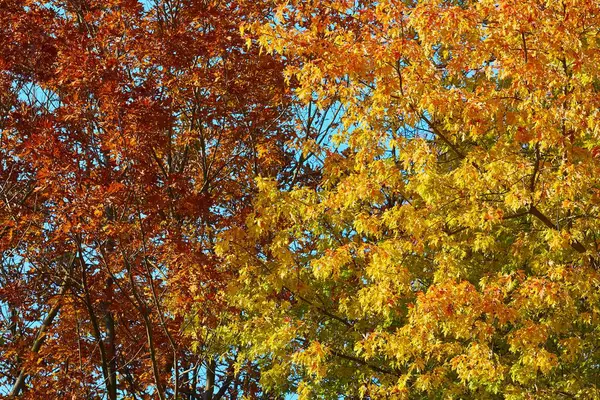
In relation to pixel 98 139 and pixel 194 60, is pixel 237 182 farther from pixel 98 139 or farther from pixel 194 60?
pixel 98 139

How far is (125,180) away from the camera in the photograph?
10516 millimetres

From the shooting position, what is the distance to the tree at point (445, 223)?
8.93 m

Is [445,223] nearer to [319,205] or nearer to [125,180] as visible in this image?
[319,205]

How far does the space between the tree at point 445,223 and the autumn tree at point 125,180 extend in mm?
1172

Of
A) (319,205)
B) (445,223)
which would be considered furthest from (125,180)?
(445,223)

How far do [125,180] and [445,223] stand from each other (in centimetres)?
416

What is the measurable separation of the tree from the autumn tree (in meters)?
1.17

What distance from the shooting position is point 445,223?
1027 centimetres

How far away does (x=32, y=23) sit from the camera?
12.2 m

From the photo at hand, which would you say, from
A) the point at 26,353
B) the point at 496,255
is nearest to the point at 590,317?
the point at 496,255

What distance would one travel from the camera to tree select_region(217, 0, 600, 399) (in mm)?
8930

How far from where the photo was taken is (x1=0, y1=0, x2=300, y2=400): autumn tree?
1033 cm

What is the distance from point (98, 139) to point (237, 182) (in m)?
3.80

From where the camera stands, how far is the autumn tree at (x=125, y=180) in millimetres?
10328
